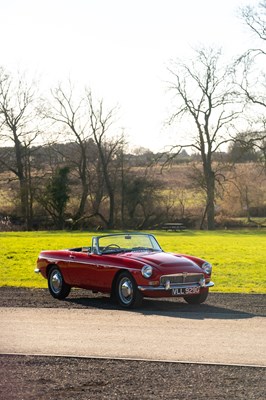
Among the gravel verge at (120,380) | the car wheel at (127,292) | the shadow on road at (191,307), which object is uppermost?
the car wheel at (127,292)

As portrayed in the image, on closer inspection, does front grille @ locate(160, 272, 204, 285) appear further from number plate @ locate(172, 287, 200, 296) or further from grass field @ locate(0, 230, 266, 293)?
grass field @ locate(0, 230, 266, 293)

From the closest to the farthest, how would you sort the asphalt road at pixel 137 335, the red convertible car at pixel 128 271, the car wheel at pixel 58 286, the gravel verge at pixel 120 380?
the gravel verge at pixel 120 380
the asphalt road at pixel 137 335
the red convertible car at pixel 128 271
the car wheel at pixel 58 286

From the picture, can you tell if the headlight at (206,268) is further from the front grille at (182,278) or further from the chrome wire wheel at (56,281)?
the chrome wire wheel at (56,281)

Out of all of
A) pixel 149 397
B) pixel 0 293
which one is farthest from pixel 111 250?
pixel 149 397

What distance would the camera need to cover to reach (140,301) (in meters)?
14.2

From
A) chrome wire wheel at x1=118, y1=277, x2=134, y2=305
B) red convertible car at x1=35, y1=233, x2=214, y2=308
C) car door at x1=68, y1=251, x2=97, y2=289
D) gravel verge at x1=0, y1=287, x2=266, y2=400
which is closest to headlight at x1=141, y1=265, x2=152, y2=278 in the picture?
red convertible car at x1=35, y1=233, x2=214, y2=308

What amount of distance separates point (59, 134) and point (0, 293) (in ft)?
157

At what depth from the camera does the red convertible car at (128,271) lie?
14148 mm

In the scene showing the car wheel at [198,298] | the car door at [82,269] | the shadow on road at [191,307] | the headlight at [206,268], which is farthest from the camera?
the car door at [82,269]

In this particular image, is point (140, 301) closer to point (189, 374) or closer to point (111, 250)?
point (111, 250)

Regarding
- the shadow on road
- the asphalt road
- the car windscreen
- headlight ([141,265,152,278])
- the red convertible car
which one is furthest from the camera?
the car windscreen

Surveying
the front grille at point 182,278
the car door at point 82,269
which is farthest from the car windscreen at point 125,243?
the front grille at point 182,278

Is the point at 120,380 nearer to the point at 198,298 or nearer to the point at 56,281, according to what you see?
the point at 198,298

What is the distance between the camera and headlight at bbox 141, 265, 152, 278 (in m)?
14.0
